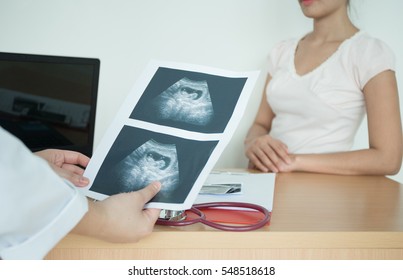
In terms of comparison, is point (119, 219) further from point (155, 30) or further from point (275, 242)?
point (155, 30)

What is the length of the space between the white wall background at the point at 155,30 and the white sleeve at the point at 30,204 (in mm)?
1509

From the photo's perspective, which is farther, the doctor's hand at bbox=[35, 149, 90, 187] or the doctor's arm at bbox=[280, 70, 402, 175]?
the doctor's arm at bbox=[280, 70, 402, 175]

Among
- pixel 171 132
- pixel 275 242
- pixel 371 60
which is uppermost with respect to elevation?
pixel 371 60

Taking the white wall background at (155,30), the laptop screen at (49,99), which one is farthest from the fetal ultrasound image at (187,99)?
the white wall background at (155,30)

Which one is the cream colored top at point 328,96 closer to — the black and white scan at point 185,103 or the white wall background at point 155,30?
the white wall background at point 155,30

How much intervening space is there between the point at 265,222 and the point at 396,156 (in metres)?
0.85

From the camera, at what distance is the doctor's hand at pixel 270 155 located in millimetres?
1371

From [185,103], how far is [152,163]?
0.12 meters

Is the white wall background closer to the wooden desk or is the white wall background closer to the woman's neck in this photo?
the woman's neck

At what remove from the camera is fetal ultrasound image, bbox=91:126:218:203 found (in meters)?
0.75

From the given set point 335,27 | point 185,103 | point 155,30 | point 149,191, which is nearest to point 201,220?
point 149,191

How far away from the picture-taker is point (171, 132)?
796mm

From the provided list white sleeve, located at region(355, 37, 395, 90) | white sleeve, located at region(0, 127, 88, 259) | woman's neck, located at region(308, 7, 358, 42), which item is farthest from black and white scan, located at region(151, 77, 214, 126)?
woman's neck, located at region(308, 7, 358, 42)

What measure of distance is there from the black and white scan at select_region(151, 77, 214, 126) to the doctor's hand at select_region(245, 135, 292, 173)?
0.61m
